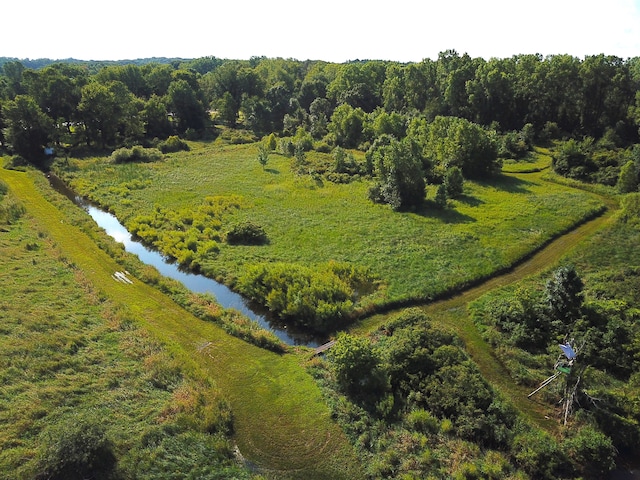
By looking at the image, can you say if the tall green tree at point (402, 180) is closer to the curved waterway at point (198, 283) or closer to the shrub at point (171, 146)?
the curved waterway at point (198, 283)

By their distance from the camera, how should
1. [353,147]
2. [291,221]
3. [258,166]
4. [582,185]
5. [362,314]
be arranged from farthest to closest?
[353,147] < [258,166] < [582,185] < [291,221] < [362,314]

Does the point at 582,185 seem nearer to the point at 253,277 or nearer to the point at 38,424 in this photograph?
the point at 253,277

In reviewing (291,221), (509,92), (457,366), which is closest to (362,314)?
(457,366)

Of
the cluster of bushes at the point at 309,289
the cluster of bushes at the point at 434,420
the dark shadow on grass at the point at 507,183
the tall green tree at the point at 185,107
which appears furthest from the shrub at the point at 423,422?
the tall green tree at the point at 185,107

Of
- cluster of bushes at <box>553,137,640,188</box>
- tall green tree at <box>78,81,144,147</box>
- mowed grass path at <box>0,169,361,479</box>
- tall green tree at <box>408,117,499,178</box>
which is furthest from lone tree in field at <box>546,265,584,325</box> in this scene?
tall green tree at <box>78,81,144,147</box>

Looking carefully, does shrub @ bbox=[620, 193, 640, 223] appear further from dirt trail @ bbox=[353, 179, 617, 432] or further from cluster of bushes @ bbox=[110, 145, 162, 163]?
cluster of bushes @ bbox=[110, 145, 162, 163]

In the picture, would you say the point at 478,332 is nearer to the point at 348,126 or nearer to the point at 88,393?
the point at 88,393

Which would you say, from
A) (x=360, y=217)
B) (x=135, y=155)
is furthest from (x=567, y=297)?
(x=135, y=155)
